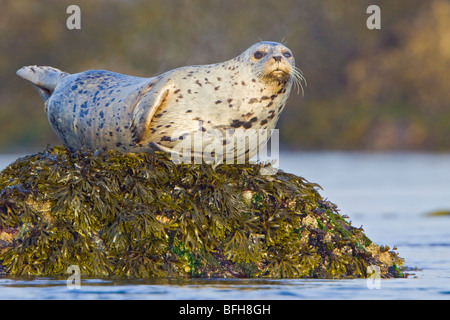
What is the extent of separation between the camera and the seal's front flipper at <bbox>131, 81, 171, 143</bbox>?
6934 mm

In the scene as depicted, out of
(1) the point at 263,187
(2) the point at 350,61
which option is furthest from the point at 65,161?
(2) the point at 350,61

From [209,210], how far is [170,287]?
840 millimetres

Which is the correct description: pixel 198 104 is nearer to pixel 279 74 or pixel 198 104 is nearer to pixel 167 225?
pixel 279 74

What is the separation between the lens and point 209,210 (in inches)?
252

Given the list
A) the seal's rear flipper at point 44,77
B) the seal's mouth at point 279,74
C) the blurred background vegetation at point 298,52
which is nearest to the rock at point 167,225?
the seal's mouth at point 279,74

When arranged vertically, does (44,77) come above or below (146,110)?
above

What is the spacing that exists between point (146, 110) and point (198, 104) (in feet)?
1.38

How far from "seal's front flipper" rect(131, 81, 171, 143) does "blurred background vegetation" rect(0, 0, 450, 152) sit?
627 inches

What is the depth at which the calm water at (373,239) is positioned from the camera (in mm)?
5566

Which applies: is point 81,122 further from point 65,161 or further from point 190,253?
point 190,253

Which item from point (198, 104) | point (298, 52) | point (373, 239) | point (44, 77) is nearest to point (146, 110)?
point (198, 104)

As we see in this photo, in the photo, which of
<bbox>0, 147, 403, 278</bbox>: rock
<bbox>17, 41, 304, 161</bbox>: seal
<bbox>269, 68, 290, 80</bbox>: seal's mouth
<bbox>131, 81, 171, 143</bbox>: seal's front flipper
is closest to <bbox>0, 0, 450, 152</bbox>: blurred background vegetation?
<bbox>17, 41, 304, 161</bbox>: seal

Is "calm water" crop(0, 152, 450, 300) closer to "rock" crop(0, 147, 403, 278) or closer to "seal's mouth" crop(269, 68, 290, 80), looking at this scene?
"rock" crop(0, 147, 403, 278)

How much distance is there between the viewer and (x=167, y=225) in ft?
20.6
